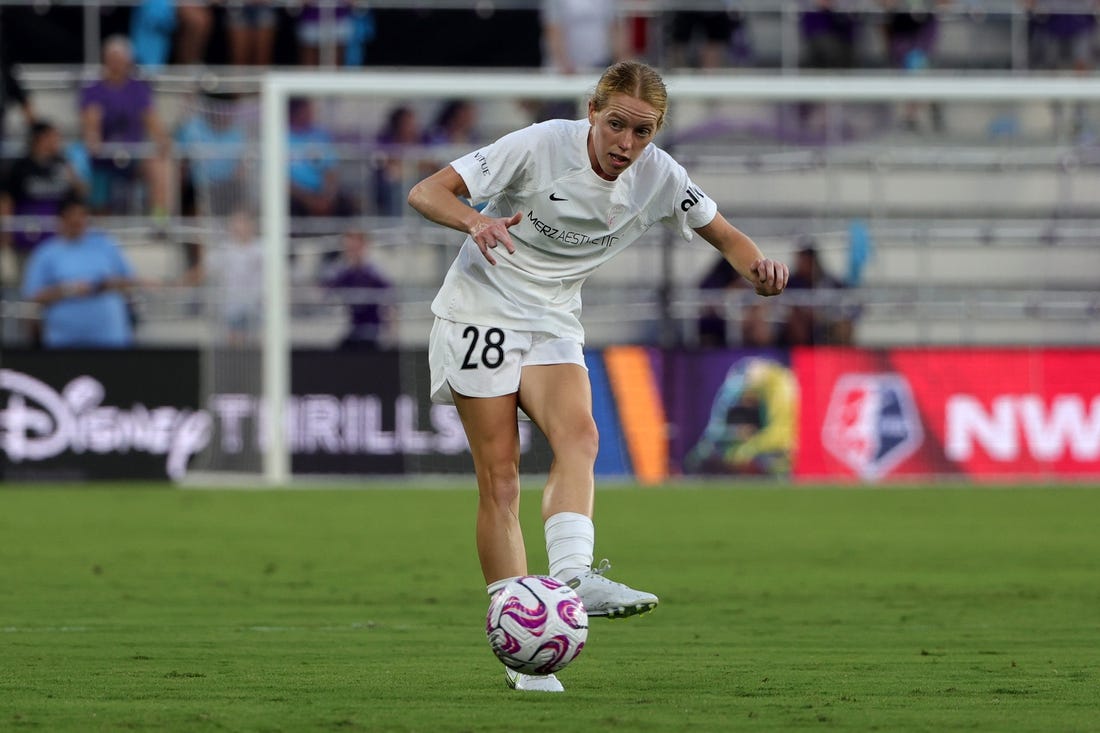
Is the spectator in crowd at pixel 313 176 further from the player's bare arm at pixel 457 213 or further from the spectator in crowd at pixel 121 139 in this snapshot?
the player's bare arm at pixel 457 213

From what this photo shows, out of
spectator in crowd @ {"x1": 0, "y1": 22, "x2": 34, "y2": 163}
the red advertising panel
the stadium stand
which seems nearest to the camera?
the red advertising panel

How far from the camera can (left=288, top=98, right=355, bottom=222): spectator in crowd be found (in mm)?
20938

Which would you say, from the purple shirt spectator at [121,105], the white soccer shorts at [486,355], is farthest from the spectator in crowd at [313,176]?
the white soccer shorts at [486,355]

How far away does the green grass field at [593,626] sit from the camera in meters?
5.83

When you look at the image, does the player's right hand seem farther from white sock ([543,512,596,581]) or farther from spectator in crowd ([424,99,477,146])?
spectator in crowd ([424,99,477,146])

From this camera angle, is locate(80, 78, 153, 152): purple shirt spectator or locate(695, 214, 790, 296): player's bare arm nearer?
locate(695, 214, 790, 296): player's bare arm

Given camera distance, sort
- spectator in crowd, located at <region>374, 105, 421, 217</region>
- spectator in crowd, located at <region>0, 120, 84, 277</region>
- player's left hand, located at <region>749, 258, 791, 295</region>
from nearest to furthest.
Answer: player's left hand, located at <region>749, 258, 791, 295</region> → spectator in crowd, located at <region>0, 120, 84, 277</region> → spectator in crowd, located at <region>374, 105, 421, 217</region>

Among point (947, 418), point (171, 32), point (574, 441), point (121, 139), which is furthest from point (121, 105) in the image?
point (574, 441)

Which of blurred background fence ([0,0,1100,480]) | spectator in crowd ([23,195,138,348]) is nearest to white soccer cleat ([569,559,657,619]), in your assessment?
blurred background fence ([0,0,1100,480])

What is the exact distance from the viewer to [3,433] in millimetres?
18312

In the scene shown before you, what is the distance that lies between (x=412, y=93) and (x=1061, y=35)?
9.60m

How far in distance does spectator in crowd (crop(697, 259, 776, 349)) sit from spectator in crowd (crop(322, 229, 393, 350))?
322 cm

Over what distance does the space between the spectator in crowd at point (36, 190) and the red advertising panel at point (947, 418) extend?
7.67 metres

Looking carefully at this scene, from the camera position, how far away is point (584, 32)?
22.0 meters
